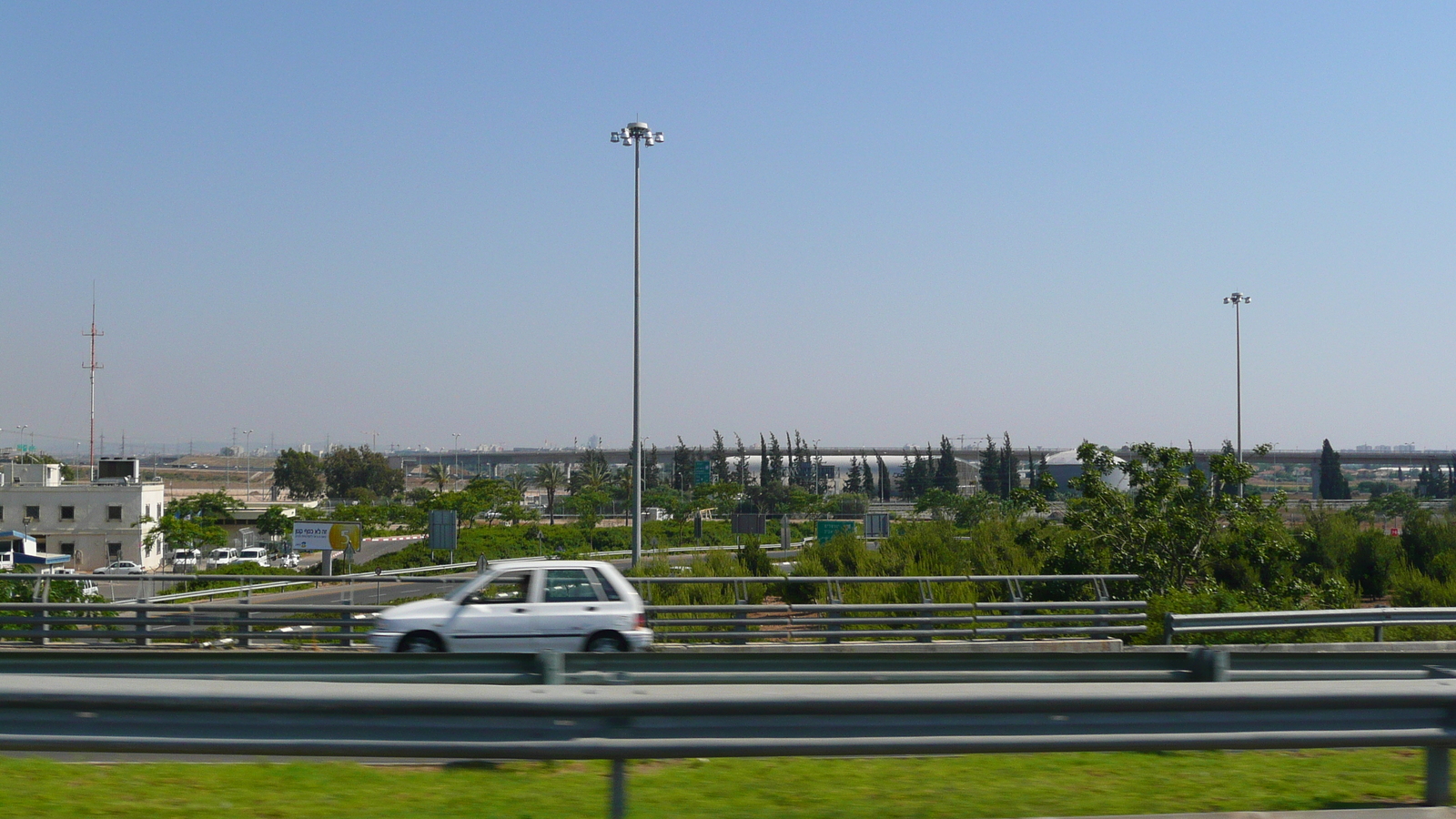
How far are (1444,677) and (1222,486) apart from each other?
2031cm

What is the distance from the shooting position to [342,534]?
98.4 ft

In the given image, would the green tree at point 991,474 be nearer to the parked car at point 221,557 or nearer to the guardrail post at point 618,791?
the parked car at point 221,557

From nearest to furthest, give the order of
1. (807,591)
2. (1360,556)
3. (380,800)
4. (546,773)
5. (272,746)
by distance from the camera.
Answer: (272,746)
(380,800)
(546,773)
(807,591)
(1360,556)

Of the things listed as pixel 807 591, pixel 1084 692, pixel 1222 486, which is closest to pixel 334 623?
pixel 807 591

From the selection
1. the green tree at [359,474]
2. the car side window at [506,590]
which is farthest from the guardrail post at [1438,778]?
the green tree at [359,474]

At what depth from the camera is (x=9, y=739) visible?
4.64 metres

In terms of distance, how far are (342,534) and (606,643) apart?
1832 centimetres

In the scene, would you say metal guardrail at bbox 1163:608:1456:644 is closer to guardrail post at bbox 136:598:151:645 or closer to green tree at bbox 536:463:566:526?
guardrail post at bbox 136:598:151:645

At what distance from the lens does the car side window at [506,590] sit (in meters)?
13.9

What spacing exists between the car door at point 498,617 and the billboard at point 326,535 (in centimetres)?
1532

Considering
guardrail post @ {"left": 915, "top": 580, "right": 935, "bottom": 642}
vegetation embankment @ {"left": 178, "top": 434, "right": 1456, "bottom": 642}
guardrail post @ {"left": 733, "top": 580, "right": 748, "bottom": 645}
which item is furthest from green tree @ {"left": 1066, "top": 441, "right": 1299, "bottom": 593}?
guardrail post @ {"left": 733, "top": 580, "right": 748, "bottom": 645}

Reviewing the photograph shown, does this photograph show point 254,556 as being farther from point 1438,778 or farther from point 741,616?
point 1438,778

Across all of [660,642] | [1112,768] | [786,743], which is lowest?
[660,642]

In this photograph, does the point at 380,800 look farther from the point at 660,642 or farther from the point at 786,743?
the point at 660,642
